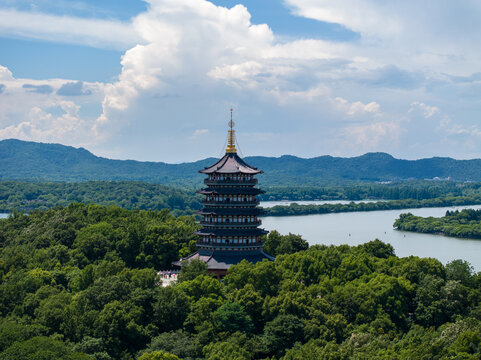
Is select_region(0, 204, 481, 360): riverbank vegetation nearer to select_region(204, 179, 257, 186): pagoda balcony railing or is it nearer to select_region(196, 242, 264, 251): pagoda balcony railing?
select_region(196, 242, 264, 251): pagoda balcony railing

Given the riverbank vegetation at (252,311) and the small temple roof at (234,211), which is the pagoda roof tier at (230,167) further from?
the riverbank vegetation at (252,311)

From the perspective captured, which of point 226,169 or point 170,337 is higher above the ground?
point 226,169

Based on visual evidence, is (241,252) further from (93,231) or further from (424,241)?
(424,241)

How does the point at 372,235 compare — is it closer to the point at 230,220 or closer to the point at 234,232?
the point at 230,220

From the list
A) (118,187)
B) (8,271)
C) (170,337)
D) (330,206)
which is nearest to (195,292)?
(170,337)

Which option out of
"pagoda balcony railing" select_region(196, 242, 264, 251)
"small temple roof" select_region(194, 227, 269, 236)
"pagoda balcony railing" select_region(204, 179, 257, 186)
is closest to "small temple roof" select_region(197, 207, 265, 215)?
"small temple roof" select_region(194, 227, 269, 236)
